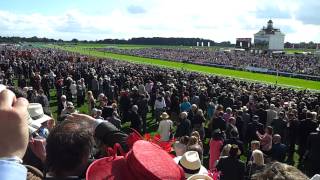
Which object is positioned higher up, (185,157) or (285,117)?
(185,157)

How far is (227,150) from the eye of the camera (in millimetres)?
9055

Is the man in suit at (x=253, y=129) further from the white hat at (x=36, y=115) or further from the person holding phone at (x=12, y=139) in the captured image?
the person holding phone at (x=12, y=139)

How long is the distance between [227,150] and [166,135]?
473 cm

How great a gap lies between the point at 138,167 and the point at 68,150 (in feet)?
1.20

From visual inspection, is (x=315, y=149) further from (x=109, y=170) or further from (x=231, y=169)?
(x=109, y=170)

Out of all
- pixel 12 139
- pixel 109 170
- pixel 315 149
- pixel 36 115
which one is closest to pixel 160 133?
pixel 315 149

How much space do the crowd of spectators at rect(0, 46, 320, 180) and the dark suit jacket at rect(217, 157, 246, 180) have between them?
2 centimetres

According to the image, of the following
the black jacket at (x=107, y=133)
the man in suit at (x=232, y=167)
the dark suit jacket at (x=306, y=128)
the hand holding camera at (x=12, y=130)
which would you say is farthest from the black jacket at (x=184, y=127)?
the hand holding camera at (x=12, y=130)

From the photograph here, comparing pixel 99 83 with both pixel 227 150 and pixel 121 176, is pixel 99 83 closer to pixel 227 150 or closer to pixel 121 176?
pixel 227 150

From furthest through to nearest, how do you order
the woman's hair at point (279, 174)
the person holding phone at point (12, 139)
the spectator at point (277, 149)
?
the spectator at point (277, 149) < the woman's hair at point (279, 174) < the person holding phone at point (12, 139)

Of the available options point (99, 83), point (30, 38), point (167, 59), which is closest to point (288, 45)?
point (30, 38)

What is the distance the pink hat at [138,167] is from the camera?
7.53ft

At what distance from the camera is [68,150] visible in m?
2.21

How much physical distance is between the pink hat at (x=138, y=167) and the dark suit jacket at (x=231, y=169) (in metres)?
6.19
